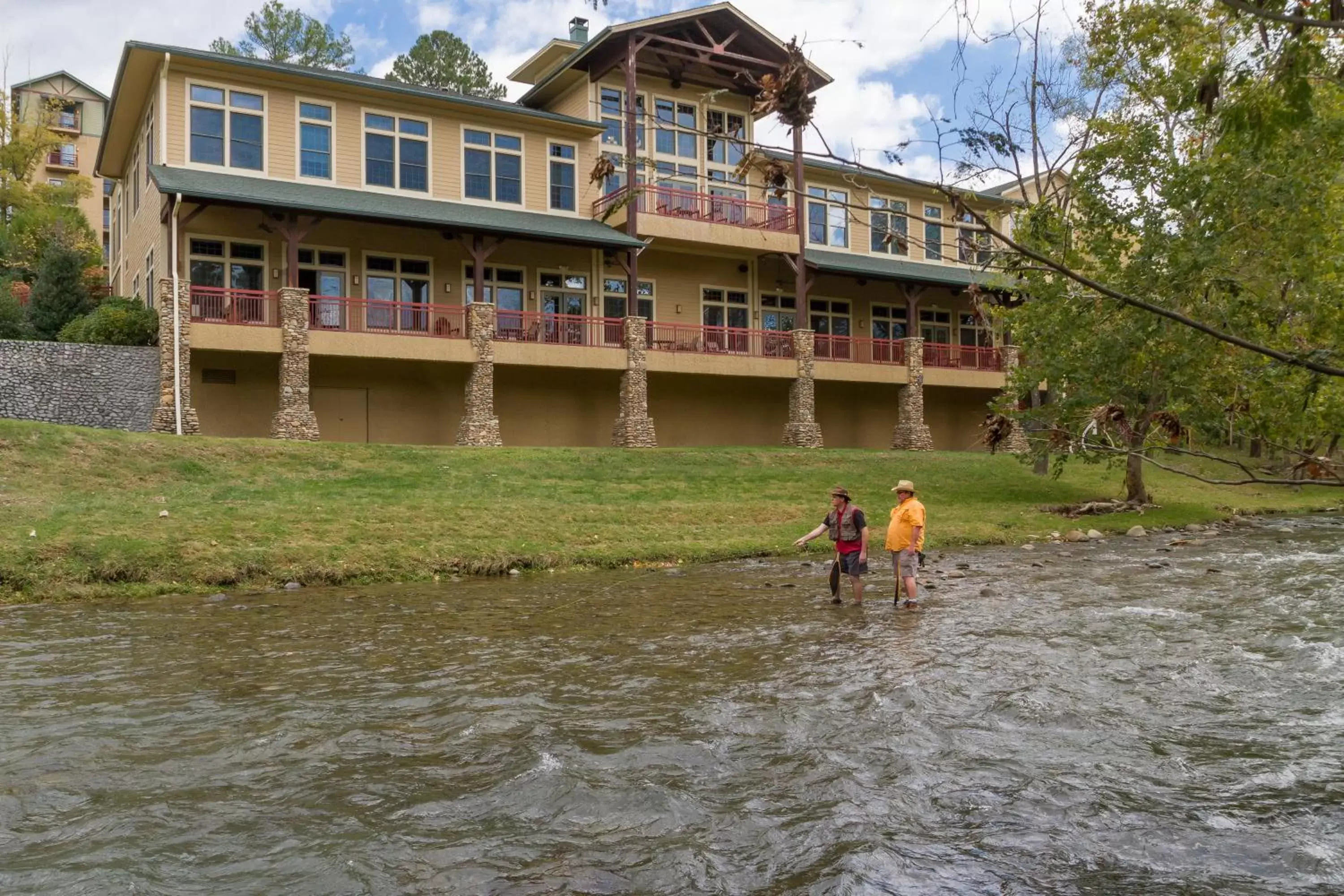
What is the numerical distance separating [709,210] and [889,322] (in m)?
10.5

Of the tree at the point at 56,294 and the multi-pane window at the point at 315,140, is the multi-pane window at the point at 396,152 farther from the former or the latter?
the tree at the point at 56,294

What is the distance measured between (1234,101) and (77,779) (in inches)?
311

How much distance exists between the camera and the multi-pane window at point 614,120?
112ft

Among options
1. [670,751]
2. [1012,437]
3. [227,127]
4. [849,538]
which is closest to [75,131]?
[227,127]

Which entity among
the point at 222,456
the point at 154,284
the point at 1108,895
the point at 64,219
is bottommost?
the point at 1108,895

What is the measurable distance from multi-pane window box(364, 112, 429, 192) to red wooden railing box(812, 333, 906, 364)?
48.0 feet

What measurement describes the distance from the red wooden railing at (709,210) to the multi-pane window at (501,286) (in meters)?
3.42

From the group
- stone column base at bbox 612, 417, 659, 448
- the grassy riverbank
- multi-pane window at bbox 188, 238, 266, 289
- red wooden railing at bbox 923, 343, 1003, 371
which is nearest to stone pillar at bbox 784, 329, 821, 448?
the grassy riverbank

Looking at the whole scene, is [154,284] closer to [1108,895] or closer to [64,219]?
[64,219]

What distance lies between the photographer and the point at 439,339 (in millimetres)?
29016

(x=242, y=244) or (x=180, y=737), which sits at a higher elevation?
(x=242, y=244)

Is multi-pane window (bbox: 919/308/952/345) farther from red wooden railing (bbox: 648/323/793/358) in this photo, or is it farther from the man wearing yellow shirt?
the man wearing yellow shirt

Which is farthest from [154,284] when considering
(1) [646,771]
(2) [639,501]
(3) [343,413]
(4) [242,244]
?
(1) [646,771]

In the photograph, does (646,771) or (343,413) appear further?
(343,413)
